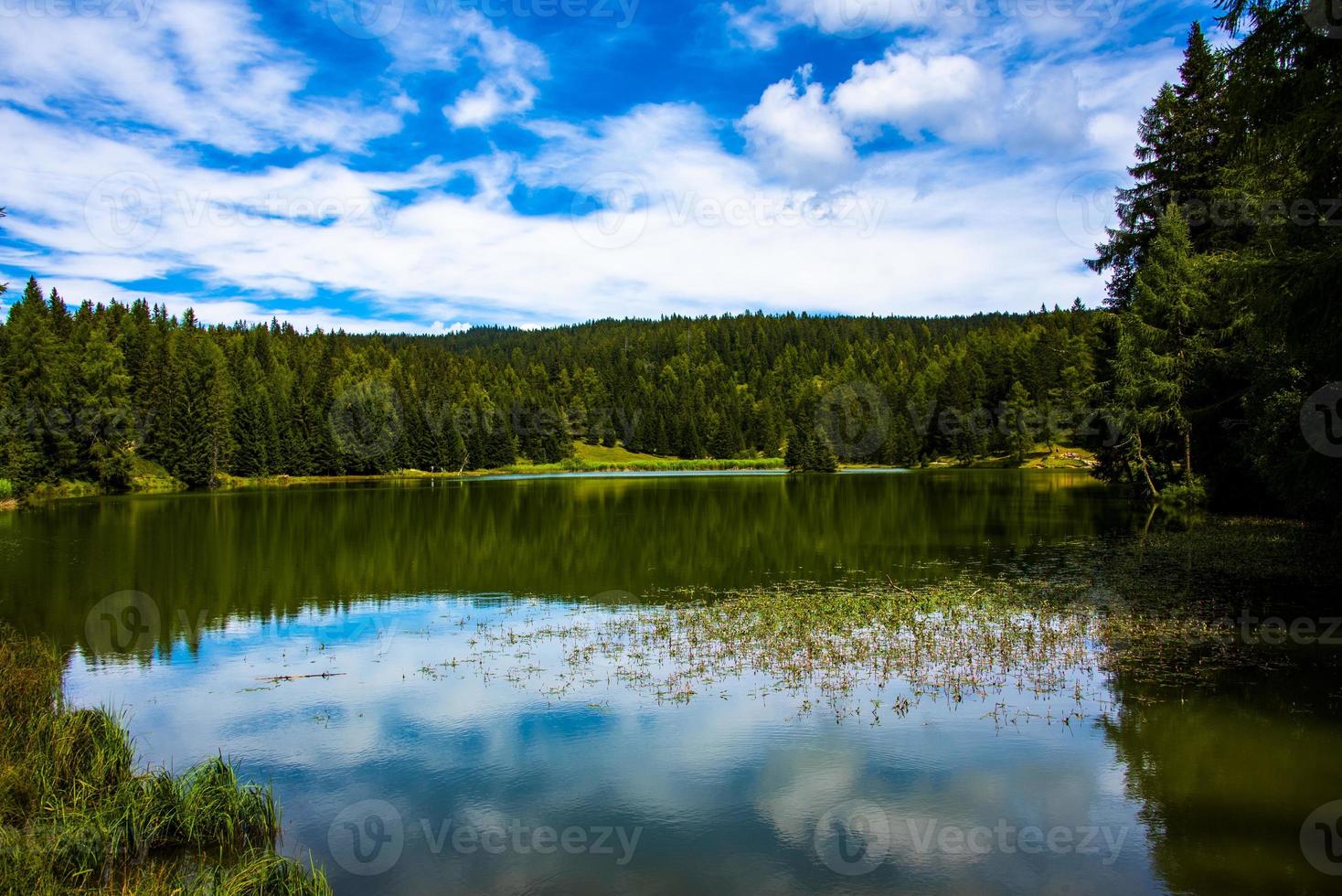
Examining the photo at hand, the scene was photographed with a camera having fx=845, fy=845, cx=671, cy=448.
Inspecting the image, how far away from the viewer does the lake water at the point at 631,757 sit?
8.66 meters

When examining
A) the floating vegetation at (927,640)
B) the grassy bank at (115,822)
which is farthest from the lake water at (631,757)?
the grassy bank at (115,822)

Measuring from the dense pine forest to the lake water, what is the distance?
7502 mm

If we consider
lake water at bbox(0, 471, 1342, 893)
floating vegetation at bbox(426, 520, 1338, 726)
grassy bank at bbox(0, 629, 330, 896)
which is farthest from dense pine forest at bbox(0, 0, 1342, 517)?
grassy bank at bbox(0, 629, 330, 896)

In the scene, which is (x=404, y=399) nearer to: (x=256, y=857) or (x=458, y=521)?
(x=458, y=521)

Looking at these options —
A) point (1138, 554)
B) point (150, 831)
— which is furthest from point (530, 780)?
point (1138, 554)

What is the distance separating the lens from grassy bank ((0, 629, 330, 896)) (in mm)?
7680

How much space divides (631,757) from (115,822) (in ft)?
19.3

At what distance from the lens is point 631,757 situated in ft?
37.6

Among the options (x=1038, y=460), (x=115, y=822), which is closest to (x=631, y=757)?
(x=115, y=822)

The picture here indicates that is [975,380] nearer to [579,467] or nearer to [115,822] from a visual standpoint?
[579,467]

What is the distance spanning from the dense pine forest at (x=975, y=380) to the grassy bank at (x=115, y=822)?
1546 cm

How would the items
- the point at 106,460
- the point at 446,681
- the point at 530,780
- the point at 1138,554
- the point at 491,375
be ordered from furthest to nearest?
the point at 491,375, the point at 106,460, the point at 1138,554, the point at 446,681, the point at 530,780

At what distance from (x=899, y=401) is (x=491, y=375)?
74099 millimetres

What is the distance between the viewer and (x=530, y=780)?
10820 millimetres
